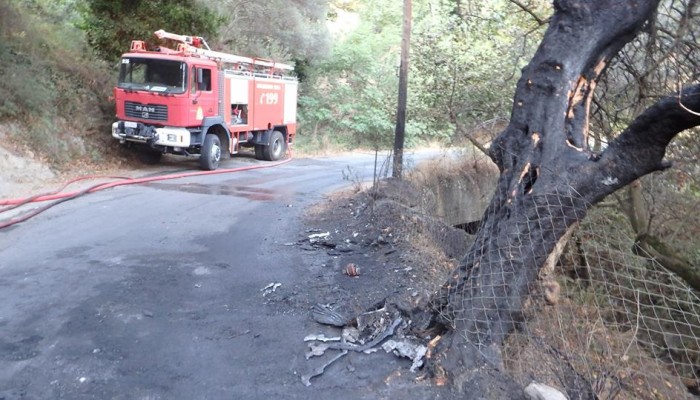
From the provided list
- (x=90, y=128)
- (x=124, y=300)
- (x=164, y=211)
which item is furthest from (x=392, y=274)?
(x=90, y=128)

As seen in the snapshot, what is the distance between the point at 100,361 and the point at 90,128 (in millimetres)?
12177

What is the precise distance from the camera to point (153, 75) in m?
14.8

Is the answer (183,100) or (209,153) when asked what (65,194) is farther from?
(209,153)

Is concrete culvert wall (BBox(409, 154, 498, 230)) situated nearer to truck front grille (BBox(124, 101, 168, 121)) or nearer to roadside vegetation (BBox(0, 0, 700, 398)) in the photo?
roadside vegetation (BBox(0, 0, 700, 398))

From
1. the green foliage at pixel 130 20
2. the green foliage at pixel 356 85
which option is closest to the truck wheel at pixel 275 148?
the green foliage at pixel 130 20

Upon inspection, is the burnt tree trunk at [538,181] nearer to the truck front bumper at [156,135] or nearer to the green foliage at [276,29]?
the truck front bumper at [156,135]

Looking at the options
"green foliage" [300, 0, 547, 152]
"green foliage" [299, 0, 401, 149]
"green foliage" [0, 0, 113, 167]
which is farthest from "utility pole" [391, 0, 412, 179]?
"green foliage" [299, 0, 401, 149]

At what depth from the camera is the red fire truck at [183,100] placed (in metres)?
14.4

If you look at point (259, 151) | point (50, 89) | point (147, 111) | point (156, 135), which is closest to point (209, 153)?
point (156, 135)

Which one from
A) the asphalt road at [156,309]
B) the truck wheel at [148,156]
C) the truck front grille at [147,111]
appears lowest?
the asphalt road at [156,309]

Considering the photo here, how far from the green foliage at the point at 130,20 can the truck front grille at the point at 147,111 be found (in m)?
3.54

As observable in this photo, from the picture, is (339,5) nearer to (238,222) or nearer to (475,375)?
(238,222)

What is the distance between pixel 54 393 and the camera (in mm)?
4055

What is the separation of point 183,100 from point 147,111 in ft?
3.37
